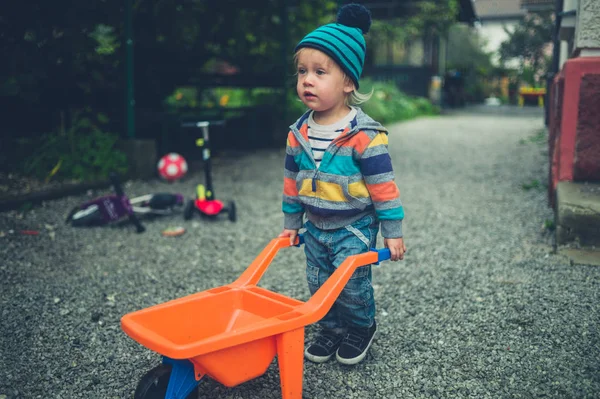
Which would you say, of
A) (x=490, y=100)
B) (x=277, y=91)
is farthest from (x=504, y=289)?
(x=490, y=100)

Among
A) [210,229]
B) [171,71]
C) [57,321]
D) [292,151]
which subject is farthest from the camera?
[171,71]

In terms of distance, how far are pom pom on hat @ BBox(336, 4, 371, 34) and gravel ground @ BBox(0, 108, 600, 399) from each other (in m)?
1.36

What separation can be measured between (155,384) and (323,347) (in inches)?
30.6

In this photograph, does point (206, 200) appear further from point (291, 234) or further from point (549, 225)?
point (549, 225)

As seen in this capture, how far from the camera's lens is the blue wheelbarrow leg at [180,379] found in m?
1.79

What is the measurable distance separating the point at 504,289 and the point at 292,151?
1.43 m

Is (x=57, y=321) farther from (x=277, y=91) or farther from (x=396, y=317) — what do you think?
(x=277, y=91)

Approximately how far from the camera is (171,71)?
6637 mm

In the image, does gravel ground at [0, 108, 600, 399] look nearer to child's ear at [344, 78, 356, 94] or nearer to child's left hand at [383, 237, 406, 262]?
child's left hand at [383, 237, 406, 262]

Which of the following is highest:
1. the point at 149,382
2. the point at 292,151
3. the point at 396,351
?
the point at 292,151

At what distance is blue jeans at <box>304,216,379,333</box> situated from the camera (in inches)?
87.5

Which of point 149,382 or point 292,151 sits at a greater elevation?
point 292,151

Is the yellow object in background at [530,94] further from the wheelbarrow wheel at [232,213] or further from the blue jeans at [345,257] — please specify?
the blue jeans at [345,257]

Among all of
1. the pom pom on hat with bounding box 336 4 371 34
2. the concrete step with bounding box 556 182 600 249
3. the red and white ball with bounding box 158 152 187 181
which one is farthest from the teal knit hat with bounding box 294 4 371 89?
the red and white ball with bounding box 158 152 187 181
